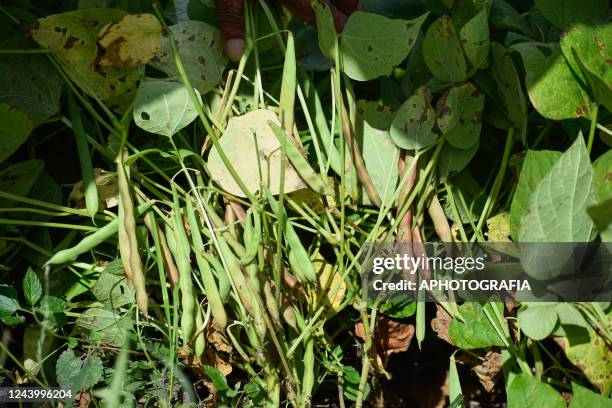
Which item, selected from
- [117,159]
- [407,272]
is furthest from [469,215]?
[117,159]

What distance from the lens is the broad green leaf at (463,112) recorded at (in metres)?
0.95

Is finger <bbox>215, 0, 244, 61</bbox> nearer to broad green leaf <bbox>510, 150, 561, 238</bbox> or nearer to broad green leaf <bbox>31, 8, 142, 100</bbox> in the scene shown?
broad green leaf <bbox>31, 8, 142, 100</bbox>

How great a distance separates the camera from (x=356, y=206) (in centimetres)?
99

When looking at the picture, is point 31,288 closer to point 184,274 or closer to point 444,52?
point 184,274

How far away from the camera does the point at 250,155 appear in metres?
0.93

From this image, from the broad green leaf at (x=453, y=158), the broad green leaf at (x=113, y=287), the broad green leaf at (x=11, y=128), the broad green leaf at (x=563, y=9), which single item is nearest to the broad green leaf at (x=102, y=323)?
the broad green leaf at (x=113, y=287)

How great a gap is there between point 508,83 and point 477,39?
0.24ft

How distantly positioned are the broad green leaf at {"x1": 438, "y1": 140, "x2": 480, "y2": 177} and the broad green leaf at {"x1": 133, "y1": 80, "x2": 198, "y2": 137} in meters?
0.36

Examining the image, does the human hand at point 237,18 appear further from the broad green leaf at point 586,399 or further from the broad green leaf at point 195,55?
the broad green leaf at point 586,399

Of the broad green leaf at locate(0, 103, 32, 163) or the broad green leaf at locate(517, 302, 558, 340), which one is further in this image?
the broad green leaf at locate(0, 103, 32, 163)

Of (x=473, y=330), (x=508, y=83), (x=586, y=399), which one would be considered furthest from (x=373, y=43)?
(x=586, y=399)

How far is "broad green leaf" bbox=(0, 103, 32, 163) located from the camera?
930 millimetres

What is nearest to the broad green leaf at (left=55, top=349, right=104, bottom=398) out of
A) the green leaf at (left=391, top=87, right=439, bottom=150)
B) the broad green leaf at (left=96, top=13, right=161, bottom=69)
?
the broad green leaf at (left=96, top=13, right=161, bottom=69)

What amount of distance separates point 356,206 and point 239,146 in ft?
0.62
